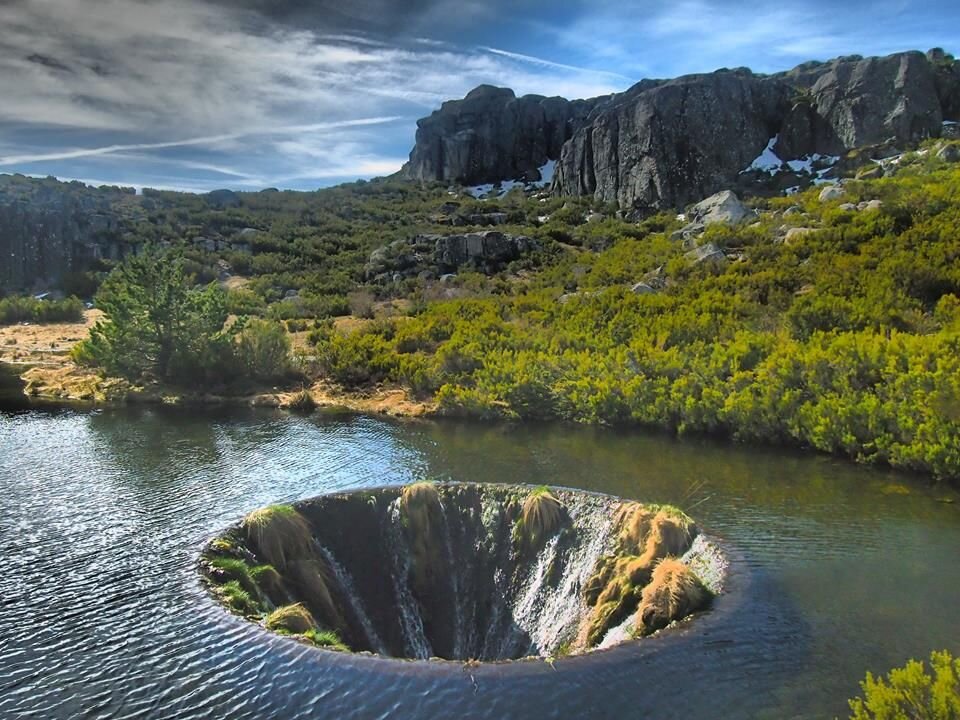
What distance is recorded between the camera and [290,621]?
10.6 meters

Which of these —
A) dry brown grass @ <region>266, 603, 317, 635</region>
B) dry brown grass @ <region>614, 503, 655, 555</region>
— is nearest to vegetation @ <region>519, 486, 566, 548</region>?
dry brown grass @ <region>614, 503, 655, 555</region>

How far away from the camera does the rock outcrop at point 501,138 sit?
11181 centimetres

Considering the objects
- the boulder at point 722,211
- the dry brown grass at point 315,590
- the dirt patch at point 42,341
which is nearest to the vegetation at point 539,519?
the dry brown grass at point 315,590

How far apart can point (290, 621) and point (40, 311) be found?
169ft

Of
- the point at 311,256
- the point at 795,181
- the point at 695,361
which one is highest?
the point at 795,181

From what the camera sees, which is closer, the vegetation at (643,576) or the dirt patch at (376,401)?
the vegetation at (643,576)

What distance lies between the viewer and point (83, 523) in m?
15.2

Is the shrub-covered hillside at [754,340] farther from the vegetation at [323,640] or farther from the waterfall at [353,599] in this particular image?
the vegetation at [323,640]

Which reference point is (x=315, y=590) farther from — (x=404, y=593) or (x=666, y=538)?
(x=666, y=538)

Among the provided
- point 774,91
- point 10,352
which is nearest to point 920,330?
point 10,352

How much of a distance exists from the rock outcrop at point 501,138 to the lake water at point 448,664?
9299 cm

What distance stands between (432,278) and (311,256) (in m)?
18.2

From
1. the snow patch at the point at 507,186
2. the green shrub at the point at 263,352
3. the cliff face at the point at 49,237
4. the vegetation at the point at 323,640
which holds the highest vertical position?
the snow patch at the point at 507,186

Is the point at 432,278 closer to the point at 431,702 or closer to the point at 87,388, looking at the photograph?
the point at 87,388
